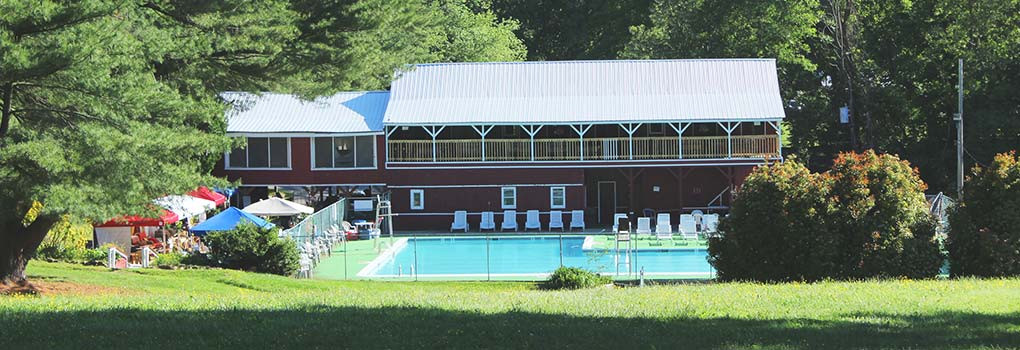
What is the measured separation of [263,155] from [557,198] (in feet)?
33.7

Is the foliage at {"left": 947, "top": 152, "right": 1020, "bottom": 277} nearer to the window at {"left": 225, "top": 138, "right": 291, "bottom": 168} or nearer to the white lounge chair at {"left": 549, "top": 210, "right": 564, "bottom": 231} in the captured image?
the white lounge chair at {"left": 549, "top": 210, "right": 564, "bottom": 231}

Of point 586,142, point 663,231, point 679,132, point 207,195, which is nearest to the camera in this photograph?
point 207,195

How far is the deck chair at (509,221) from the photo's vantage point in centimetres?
4006

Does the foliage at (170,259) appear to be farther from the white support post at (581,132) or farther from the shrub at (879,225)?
the white support post at (581,132)

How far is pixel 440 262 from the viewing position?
32812mm

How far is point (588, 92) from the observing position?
4178 cm

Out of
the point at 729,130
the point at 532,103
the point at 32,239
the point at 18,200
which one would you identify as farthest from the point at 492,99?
the point at 18,200

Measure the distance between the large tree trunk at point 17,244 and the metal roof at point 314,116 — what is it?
67.8 ft

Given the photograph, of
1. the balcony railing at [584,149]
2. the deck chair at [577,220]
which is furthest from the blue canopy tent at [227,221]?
the deck chair at [577,220]

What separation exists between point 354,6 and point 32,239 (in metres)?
7.29

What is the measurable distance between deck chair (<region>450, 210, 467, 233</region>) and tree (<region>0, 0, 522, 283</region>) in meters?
17.2

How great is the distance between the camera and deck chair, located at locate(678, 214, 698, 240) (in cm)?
3534

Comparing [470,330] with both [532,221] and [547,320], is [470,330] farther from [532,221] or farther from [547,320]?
[532,221]

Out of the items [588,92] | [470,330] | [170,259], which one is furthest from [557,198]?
[470,330]
